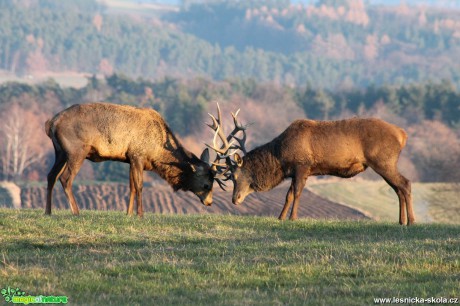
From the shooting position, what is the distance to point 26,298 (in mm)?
11930

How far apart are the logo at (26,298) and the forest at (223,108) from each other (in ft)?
229

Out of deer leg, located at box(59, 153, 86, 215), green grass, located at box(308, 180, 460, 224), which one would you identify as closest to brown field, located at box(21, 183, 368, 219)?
green grass, located at box(308, 180, 460, 224)

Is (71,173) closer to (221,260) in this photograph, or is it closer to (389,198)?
(221,260)

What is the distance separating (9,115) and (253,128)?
2851cm

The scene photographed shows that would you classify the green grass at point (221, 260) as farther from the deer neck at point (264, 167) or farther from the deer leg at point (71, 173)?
the deer neck at point (264, 167)

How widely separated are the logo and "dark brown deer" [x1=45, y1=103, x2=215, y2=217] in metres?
7.57

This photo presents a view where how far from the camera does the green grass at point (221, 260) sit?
12.7 m

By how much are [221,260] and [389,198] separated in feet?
165

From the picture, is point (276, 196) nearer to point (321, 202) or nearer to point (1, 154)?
point (321, 202)

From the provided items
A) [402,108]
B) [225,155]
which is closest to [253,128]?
[402,108]

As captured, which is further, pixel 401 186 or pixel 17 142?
pixel 17 142

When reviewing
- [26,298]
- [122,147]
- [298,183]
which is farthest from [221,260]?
[298,183]

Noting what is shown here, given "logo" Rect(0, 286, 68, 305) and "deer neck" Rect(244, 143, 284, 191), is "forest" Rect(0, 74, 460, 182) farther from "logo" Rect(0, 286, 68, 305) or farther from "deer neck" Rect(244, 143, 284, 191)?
"logo" Rect(0, 286, 68, 305)

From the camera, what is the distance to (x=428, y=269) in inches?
551
